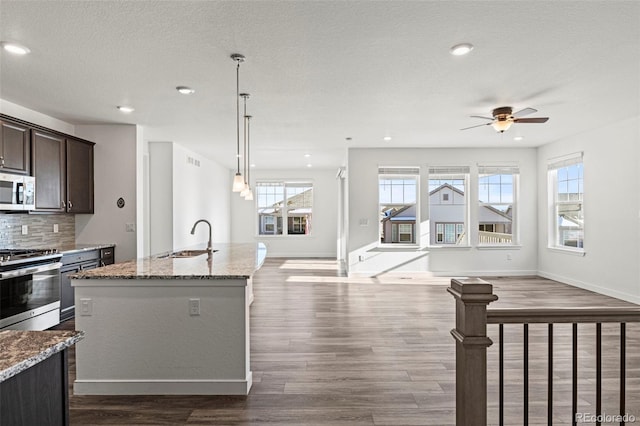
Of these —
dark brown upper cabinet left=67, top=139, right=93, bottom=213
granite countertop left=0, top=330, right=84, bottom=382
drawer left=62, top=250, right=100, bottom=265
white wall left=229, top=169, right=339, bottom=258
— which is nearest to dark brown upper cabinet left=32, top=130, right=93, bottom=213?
dark brown upper cabinet left=67, top=139, right=93, bottom=213

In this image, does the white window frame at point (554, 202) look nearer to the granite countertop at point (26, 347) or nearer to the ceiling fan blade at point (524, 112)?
the ceiling fan blade at point (524, 112)

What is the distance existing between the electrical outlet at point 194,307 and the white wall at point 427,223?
513 cm

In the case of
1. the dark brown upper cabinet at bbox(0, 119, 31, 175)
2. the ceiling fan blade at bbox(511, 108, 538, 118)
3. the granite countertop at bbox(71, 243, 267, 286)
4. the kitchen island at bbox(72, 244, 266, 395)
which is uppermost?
the ceiling fan blade at bbox(511, 108, 538, 118)

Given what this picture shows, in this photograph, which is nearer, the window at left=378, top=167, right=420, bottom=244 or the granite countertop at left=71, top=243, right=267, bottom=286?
the granite countertop at left=71, top=243, right=267, bottom=286

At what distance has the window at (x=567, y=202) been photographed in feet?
21.6

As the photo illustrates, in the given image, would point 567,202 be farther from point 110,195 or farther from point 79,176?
point 79,176

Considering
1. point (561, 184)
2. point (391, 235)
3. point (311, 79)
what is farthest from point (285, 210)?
point (311, 79)

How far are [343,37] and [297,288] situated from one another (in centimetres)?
446

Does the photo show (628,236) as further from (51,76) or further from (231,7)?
(51,76)

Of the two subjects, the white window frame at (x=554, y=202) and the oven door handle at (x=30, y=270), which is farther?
the white window frame at (x=554, y=202)

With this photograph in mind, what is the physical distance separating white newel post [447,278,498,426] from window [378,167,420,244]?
6.22m

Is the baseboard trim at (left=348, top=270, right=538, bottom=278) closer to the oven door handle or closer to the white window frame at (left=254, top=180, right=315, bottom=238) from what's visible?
the white window frame at (left=254, top=180, right=315, bottom=238)

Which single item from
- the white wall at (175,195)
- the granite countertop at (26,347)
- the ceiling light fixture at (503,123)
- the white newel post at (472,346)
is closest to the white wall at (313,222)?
the white wall at (175,195)

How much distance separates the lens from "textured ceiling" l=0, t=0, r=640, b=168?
249 cm
